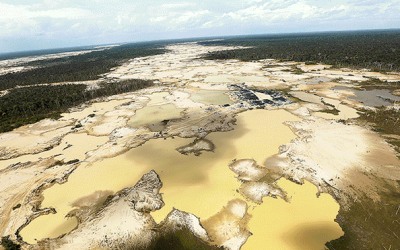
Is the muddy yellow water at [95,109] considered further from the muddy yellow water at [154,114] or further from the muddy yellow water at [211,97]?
the muddy yellow water at [211,97]

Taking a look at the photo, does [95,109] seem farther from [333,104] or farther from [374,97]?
[374,97]

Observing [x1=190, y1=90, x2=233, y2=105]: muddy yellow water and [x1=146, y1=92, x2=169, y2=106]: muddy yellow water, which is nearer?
[x1=190, y1=90, x2=233, y2=105]: muddy yellow water

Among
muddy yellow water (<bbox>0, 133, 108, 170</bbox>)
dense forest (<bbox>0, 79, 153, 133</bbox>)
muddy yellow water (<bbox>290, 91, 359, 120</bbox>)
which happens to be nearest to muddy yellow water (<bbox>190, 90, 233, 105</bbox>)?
muddy yellow water (<bbox>290, 91, 359, 120</bbox>)

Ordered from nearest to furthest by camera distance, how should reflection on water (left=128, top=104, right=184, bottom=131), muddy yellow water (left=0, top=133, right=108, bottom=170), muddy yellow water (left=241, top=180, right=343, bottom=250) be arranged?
muddy yellow water (left=241, top=180, right=343, bottom=250)
muddy yellow water (left=0, top=133, right=108, bottom=170)
reflection on water (left=128, top=104, right=184, bottom=131)

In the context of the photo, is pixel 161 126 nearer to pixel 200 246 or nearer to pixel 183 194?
pixel 183 194

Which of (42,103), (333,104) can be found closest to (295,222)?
(333,104)

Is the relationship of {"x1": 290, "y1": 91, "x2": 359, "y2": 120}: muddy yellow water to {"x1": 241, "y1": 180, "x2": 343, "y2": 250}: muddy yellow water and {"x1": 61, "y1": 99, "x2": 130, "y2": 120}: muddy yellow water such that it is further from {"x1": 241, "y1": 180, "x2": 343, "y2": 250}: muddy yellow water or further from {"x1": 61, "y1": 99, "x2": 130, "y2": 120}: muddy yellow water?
{"x1": 61, "y1": 99, "x2": 130, "y2": 120}: muddy yellow water

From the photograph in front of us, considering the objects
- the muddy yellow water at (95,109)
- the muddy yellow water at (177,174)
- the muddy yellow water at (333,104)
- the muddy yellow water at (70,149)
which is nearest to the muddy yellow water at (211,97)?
the muddy yellow water at (177,174)

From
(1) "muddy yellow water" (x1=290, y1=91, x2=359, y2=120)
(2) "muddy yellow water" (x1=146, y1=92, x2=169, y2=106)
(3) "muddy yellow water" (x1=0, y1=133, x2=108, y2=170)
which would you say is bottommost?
(3) "muddy yellow water" (x1=0, y1=133, x2=108, y2=170)
